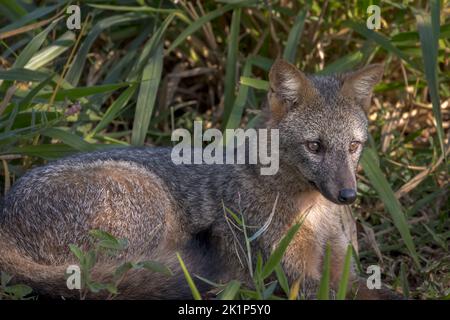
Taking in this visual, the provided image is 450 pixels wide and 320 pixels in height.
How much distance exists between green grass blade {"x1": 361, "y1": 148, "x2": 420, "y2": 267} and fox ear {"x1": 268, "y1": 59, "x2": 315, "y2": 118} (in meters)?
0.97

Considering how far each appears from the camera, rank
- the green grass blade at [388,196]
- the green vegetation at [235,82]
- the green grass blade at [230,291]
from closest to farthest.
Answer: the green grass blade at [230,291]
the green grass blade at [388,196]
the green vegetation at [235,82]

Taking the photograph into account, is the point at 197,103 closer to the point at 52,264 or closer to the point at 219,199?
the point at 219,199

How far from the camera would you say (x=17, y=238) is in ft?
14.7

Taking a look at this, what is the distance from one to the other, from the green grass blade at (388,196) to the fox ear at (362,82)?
0.72 m

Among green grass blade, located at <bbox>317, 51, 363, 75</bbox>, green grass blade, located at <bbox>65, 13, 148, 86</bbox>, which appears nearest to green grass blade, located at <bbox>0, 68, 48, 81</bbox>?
green grass blade, located at <bbox>65, 13, 148, 86</bbox>

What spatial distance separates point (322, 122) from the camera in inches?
179

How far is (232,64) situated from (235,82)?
0.44 feet

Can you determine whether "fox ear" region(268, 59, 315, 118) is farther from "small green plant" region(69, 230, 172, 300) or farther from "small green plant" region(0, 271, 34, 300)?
"small green plant" region(0, 271, 34, 300)

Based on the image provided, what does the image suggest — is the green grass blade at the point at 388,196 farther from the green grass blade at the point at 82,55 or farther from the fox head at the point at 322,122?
the green grass blade at the point at 82,55

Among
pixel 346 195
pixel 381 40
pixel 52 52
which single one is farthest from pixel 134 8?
pixel 346 195

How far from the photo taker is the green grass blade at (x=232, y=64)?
6.09 metres

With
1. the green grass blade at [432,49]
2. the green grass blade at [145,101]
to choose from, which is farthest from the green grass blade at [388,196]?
the green grass blade at [145,101]
